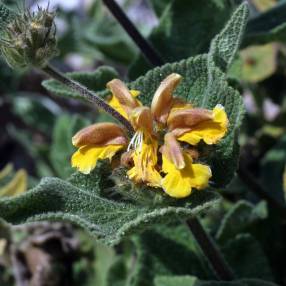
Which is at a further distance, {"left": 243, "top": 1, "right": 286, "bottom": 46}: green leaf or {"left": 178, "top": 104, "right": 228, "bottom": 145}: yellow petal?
{"left": 243, "top": 1, "right": 286, "bottom": 46}: green leaf

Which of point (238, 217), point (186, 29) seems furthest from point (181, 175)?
point (186, 29)

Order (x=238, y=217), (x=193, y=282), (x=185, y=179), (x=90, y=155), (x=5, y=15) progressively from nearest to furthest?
(x=185, y=179)
(x=90, y=155)
(x=5, y=15)
(x=193, y=282)
(x=238, y=217)

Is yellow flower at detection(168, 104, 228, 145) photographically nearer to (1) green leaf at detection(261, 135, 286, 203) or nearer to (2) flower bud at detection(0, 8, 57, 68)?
(2) flower bud at detection(0, 8, 57, 68)

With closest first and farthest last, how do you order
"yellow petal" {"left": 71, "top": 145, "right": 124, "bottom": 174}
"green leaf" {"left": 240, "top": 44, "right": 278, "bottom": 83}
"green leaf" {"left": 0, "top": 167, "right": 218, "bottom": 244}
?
"green leaf" {"left": 0, "top": 167, "right": 218, "bottom": 244} < "yellow petal" {"left": 71, "top": 145, "right": 124, "bottom": 174} < "green leaf" {"left": 240, "top": 44, "right": 278, "bottom": 83}

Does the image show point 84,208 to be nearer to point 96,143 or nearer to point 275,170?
point 96,143

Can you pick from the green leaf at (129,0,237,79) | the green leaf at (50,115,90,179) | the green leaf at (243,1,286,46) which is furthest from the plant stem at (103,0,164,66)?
the green leaf at (50,115,90,179)
